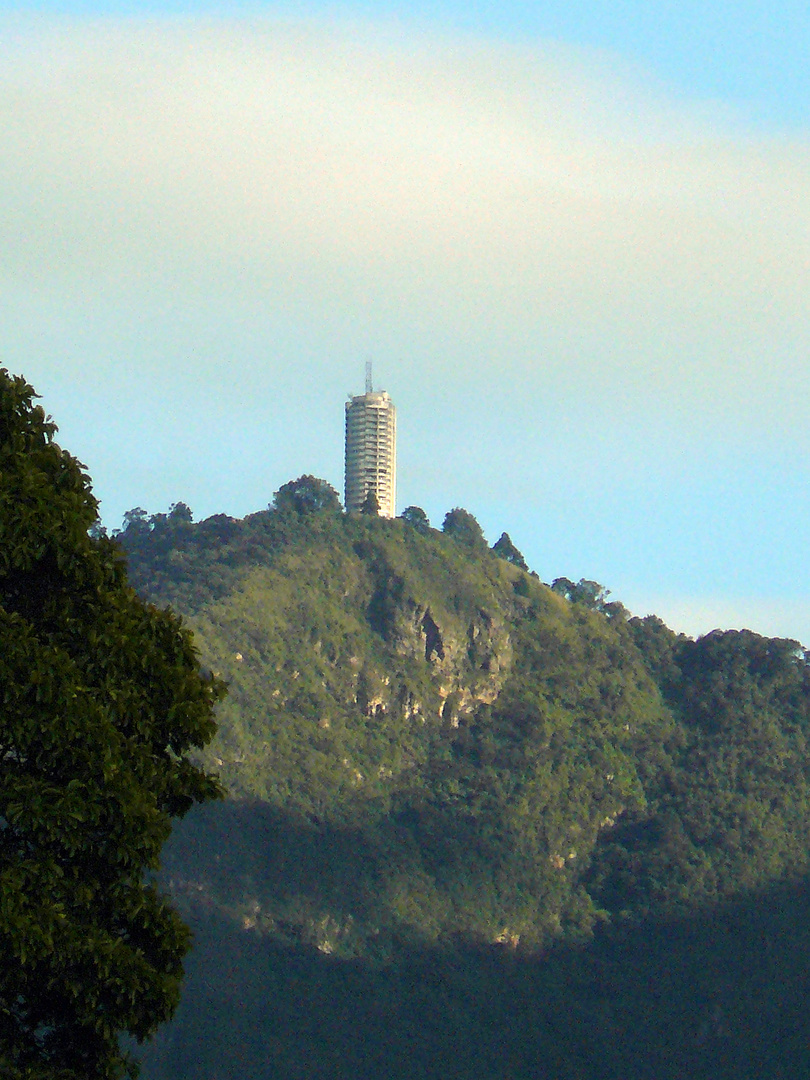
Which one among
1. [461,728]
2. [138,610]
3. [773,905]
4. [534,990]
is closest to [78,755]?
[138,610]

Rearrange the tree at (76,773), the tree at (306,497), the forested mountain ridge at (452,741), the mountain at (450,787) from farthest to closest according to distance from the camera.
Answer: the tree at (306,497) < the forested mountain ridge at (452,741) < the mountain at (450,787) < the tree at (76,773)

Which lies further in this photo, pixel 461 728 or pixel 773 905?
pixel 461 728

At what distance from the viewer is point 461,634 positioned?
12838 centimetres

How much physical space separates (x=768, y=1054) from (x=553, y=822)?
21508 mm

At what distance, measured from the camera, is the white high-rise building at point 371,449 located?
15275 centimetres

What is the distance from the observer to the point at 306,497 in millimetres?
135375

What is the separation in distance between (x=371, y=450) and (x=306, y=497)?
19354 mm

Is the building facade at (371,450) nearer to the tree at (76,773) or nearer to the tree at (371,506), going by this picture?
the tree at (371,506)

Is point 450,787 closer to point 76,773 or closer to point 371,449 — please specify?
point 371,449

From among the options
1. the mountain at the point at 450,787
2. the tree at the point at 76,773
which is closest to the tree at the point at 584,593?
the mountain at the point at 450,787

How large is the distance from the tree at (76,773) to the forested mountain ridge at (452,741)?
8952cm

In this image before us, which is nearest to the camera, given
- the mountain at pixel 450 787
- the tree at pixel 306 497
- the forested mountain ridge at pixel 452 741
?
the mountain at pixel 450 787

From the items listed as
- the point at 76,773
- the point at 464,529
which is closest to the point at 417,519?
the point at 464,529

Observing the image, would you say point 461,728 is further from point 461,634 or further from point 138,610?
point 138,610
